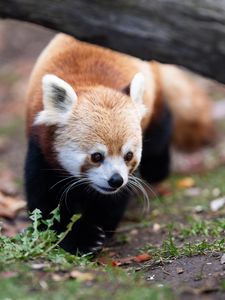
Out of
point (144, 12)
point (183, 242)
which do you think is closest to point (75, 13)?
point (144, 12)

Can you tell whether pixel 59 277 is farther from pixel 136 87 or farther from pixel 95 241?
pixel 136 87

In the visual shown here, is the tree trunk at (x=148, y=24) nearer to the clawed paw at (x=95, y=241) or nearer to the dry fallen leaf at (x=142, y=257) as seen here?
the dry fallen leaf at (x=142, y=257)

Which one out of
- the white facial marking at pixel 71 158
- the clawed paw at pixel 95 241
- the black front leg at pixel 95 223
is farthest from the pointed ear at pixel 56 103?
the clawed paw at pixel 95 241

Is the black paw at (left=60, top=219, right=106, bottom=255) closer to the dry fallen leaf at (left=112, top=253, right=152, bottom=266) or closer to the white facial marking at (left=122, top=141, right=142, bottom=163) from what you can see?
the dry fallen leaf at (left=112, top=253, right=152, bottom=266)

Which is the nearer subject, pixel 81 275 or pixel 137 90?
pixel 81 275

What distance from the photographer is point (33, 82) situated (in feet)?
17.9

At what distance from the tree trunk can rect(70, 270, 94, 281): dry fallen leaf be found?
1598 millimetres

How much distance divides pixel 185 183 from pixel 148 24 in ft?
9.75

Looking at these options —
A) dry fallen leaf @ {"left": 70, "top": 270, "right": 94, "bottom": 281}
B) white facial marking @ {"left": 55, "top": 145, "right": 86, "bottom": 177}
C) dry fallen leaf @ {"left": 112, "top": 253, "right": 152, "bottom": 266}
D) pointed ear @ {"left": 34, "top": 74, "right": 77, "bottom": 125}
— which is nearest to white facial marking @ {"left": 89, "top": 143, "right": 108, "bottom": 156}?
white facial marking @ {"left": 55, "top": 145, "right": 86, "bottom": 177}

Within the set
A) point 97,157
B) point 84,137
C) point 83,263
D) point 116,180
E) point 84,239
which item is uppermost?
point 84,137

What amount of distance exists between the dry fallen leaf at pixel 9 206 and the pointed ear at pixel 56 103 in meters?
1.49

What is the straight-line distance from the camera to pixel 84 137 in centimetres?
458

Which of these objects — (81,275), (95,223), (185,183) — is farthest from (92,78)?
(185,183)

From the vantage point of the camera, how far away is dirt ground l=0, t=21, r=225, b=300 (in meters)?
3.89
